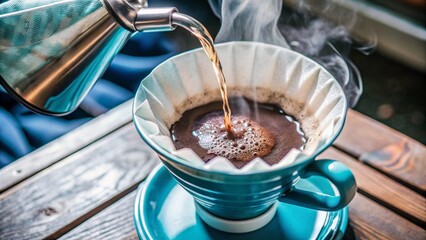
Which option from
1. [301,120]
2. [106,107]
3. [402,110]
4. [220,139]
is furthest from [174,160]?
[402,110]

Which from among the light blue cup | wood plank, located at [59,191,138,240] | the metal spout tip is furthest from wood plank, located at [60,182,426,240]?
the metal spout tip

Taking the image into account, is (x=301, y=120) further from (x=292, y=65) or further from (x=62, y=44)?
(x=62, y=44)

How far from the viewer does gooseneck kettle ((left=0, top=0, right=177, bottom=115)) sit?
884 mm

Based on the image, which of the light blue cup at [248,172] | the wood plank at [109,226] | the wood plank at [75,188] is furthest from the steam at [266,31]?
the wood plank at [109,226]

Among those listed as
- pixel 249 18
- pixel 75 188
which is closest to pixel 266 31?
pixel 249 18

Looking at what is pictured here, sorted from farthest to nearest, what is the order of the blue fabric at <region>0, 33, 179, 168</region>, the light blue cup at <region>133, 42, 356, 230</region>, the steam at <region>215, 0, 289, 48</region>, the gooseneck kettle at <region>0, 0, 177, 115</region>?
the blue fabric at <region>0, 33, 179, 168</region> < the steam at <region>215, 0, 289, 48</region> < the gooseneck kettle at <region>0, 0, 177, 115</region> < the light blue cup at <region>133, 42, 356, 230</region>

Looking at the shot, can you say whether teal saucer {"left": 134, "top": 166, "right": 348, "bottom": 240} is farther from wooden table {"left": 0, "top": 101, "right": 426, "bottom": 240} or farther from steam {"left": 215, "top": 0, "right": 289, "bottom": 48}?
steam {"left": 215, "top": 0, "right": 289, "bottom": 48}

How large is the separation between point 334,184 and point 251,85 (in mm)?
345

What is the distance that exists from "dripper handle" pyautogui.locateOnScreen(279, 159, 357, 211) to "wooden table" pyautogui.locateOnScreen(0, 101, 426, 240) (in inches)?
6.0

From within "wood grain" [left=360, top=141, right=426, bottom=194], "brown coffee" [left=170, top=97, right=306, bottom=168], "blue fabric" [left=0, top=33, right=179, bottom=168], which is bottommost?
"blue fabric" [left=0, top=33, right=179, bottom=168]

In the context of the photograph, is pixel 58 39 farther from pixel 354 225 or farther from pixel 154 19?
pixel 354 225

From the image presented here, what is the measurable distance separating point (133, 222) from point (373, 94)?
6.66 feet

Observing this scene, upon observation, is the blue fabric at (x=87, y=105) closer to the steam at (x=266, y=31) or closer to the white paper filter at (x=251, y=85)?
the steam at (x=266, y=31)

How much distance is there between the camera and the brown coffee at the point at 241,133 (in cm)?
98
